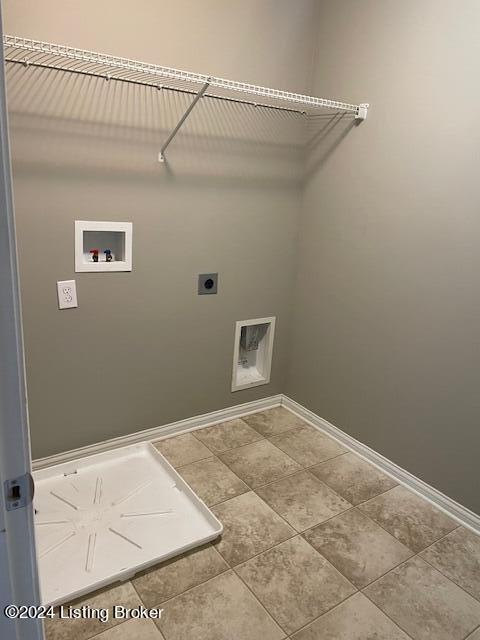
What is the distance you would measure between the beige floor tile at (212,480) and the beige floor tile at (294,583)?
37cm

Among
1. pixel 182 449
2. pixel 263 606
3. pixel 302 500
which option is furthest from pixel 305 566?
pixel 182 449

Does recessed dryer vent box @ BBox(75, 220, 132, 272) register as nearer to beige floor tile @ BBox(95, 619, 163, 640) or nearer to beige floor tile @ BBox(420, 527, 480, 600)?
beige floor tile @ BBox(95, 619, 163, 640)

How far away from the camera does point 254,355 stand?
2928 millimetres

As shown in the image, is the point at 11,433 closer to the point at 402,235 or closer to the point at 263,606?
the point at 263,606

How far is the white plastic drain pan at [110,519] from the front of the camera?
1.63 meters

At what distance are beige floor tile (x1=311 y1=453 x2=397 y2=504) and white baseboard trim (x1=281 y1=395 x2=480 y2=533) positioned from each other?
41 mm

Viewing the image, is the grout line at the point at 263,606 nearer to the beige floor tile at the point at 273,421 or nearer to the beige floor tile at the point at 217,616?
the beige floor tile at the point at 217,616

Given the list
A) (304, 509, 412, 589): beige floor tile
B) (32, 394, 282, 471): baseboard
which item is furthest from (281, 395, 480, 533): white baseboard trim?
(304, 509, 412, 589): beige floor tile

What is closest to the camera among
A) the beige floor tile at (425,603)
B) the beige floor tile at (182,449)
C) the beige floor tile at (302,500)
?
the beige floor tile at (425,603)

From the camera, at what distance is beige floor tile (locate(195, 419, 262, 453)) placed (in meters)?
2.50

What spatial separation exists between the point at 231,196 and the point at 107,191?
662 mm

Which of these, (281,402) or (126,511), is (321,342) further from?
→ (126,511)

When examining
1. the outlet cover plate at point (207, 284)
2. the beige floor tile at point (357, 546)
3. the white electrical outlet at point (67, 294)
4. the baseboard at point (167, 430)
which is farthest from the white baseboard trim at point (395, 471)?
the white electrical outlet at point (67, 294)

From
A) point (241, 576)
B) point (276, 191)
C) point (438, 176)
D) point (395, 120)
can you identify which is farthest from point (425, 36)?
point (241, 576)
